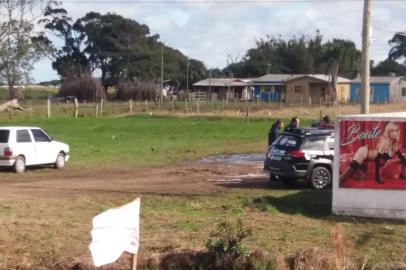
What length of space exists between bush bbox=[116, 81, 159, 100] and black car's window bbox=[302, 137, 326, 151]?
82.2m

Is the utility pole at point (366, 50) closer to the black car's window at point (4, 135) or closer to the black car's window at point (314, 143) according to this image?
the black car's window at point (314, 143)

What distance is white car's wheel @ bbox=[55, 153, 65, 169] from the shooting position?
27.7 metres

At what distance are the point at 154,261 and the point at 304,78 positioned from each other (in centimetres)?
9551

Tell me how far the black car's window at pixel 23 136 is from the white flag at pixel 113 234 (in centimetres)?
1825

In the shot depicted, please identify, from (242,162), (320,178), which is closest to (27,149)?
(242,162)

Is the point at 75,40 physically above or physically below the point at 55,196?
above

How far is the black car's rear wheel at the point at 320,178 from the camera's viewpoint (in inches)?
843

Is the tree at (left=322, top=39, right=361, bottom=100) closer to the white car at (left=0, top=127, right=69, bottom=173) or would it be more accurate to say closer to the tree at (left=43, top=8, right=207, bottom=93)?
the tree at (left=43, top=8, right=207, bottom=93)

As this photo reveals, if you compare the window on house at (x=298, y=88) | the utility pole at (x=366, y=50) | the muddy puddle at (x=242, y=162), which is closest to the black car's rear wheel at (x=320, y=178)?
the utility pole at (x=366, y=50)

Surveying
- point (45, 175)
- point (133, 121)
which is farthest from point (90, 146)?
point (133, 121)

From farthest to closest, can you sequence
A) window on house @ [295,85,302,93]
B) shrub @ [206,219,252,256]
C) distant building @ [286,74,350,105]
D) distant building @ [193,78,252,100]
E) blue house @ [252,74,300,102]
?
distant building @ [193,78,252,100], blue house @ [252,74,300,102], window on house @ [295,85,302,93], distant building @ [286,74,350,105], shrub @ [206,219,252,256]

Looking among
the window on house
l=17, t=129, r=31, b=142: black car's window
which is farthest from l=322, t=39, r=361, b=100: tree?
l=17, t=129, r=31, b=142: black car's window

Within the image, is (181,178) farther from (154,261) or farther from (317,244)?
(154,261)

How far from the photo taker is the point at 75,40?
422 ft
